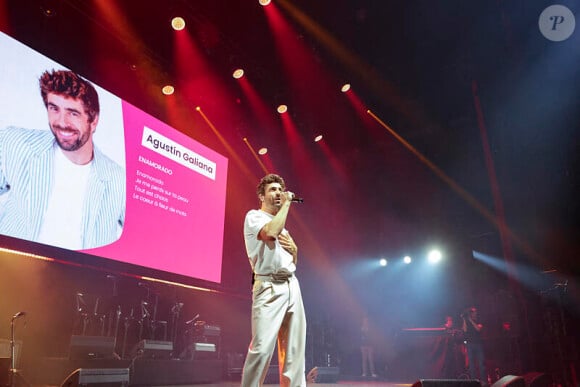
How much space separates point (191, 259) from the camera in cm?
716

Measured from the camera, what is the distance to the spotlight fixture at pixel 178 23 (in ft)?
21.9

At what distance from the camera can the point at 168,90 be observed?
8.15m

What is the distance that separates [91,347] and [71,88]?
329cm

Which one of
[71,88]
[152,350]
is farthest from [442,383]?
[71,88]

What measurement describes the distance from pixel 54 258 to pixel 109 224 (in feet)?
2.52

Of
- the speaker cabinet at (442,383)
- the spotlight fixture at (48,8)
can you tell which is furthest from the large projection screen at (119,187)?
the speaker cabinet at (442,383)

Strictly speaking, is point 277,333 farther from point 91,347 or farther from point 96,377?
point 91,347

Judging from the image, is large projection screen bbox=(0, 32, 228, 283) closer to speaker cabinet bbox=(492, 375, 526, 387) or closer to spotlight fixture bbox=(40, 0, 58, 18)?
spotlight fixture bbox=(40, 0, 58, 18)

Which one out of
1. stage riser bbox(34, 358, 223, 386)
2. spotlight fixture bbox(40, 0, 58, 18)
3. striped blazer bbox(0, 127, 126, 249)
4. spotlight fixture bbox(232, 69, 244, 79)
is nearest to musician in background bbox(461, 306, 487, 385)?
stage riser bbox(34, 358, 223, 386)

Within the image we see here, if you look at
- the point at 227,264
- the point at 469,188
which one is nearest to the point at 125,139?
the point at 227,264

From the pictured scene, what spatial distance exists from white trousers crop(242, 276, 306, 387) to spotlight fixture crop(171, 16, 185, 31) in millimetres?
5428

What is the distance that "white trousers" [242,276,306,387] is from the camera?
2.22 m

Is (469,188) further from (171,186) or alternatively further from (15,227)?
(15,227)

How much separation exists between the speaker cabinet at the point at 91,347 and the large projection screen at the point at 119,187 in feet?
3.48
